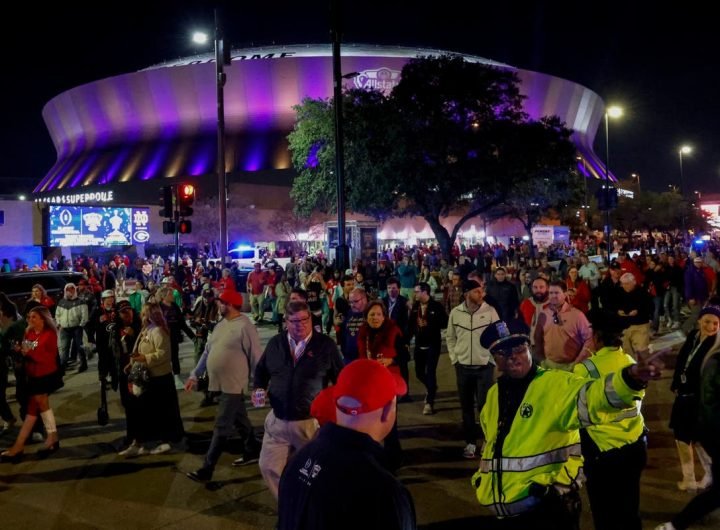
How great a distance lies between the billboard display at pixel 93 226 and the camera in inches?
1111

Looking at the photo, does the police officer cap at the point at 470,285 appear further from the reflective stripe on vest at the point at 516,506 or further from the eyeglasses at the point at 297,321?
the reflective stripe on vest at the point at 516,506

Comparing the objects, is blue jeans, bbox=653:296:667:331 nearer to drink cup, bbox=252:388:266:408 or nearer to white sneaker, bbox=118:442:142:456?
white sneaker, bbox=118:442:142:456

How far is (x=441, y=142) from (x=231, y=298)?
20136 mm

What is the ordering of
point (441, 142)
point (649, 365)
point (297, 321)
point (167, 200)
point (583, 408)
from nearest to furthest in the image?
point (649, 365) → point (583, 408) → point (297, 321) → point (167, 200) → point (441, 142)

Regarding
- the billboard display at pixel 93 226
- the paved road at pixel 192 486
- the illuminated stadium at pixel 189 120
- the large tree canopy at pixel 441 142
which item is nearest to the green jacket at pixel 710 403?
the paved road at pixel 192 486

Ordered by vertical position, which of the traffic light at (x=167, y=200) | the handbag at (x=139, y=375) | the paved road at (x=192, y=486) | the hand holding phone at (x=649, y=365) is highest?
the traffic light at (x=167, y=200)

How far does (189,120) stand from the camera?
66312 millimetres

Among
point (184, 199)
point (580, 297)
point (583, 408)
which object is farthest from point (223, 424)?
point (184, 199)

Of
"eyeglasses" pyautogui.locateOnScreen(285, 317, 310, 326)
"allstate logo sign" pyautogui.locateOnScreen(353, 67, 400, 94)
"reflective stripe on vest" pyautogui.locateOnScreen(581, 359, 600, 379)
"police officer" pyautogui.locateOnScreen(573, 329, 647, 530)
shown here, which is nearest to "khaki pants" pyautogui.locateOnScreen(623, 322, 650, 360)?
"reflective stripe on vest" pyautogui.locateOnScreen(581, 359, 600, 379)

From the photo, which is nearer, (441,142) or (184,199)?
(184,199)

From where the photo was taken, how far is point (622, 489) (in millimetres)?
3689

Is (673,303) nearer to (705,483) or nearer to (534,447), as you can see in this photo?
(705,483)

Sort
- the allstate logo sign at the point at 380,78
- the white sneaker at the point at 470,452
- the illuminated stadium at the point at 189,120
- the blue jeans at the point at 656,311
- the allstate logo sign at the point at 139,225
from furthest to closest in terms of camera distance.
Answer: the allstate logo sign at the point at 380,78
the illuminated stadium at the point at 189,120
the allstate logo sign at the point at 139,225
the blue jeans at the point at 656,311
the white sneaker at the point at 470,452

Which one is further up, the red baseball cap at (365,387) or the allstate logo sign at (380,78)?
the allstate logo sign at (380,78)
